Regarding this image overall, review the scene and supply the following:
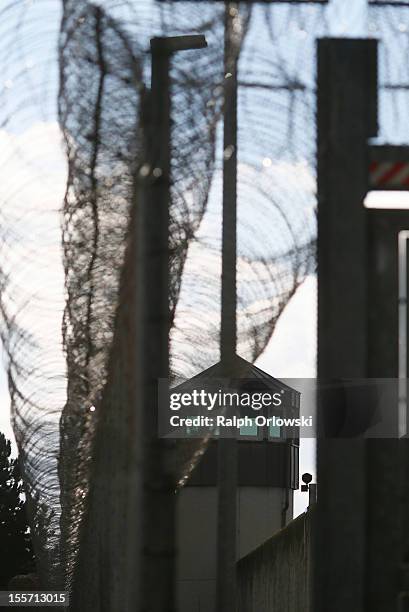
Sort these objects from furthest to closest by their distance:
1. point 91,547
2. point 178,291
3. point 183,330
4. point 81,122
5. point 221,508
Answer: point 221,508 → point 91,547 → point 183,330 → point 178,291 → point 81,122

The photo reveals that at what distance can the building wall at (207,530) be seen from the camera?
25422 millimetres

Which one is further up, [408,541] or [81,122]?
[81,122]

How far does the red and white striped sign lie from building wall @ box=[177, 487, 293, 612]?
20.1 m

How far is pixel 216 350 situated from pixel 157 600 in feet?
9.64

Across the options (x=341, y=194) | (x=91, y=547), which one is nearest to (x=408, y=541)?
(x=341, y=194)

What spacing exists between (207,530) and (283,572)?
12.5 metres

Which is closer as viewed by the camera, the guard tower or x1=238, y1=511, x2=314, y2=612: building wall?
x1=238, y1=511, x2=314, y2=612: building wall

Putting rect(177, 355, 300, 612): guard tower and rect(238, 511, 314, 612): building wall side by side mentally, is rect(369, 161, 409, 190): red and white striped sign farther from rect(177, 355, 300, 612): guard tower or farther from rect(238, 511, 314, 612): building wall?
rect(177, 355, 300, 612): guard tower

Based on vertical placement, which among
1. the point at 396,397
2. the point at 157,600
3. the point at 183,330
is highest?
the point at 183,330

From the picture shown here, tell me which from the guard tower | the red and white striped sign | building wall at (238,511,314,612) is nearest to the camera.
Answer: the red and white striped sign

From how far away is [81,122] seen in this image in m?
4.69

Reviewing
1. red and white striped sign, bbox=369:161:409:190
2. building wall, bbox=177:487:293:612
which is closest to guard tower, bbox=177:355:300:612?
building wall, bbox=177:487:293:612

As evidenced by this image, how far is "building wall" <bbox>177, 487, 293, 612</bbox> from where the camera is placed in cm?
2542

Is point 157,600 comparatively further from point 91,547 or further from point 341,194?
point 91,547
